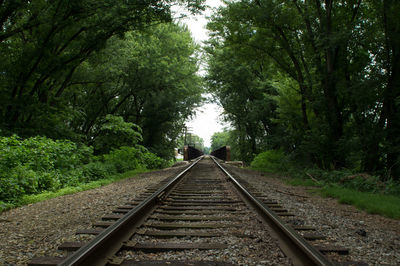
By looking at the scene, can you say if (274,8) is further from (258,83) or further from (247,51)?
(258,83)

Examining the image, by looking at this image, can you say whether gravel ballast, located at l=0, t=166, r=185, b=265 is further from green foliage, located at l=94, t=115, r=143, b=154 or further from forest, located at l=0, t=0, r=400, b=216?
green foliage, located at l=94, t=115, r=143, b=154

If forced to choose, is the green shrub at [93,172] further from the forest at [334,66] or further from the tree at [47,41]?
the forest at [334,66]

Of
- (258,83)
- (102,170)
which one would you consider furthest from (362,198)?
(258,83)

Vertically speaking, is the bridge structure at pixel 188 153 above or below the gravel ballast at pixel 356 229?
above

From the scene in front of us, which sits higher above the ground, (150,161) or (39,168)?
(39,168)

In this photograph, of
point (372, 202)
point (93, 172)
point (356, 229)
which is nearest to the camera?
point (356, 229)

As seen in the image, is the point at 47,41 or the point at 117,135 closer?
the point at 47,41

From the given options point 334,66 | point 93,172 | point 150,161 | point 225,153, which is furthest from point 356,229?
point 225,153

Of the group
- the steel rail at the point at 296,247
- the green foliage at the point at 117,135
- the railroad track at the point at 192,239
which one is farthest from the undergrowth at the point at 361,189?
the green foliage at the point at 117,135

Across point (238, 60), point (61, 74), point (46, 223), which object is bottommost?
point (46, 223)

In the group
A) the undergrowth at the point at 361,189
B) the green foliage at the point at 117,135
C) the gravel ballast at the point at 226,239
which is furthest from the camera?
the green foliage at the point at 117,135

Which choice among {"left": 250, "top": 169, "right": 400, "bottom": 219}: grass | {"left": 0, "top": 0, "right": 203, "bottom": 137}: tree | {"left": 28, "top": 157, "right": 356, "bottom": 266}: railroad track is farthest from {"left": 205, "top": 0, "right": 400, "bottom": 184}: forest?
{"left": 28, "top": 157, "right": 356, "bottom": 266}: railroad track

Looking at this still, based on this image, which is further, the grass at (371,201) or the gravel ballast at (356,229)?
the grass at (371,201)

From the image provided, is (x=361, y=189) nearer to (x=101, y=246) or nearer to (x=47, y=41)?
(x=101, y=246)
